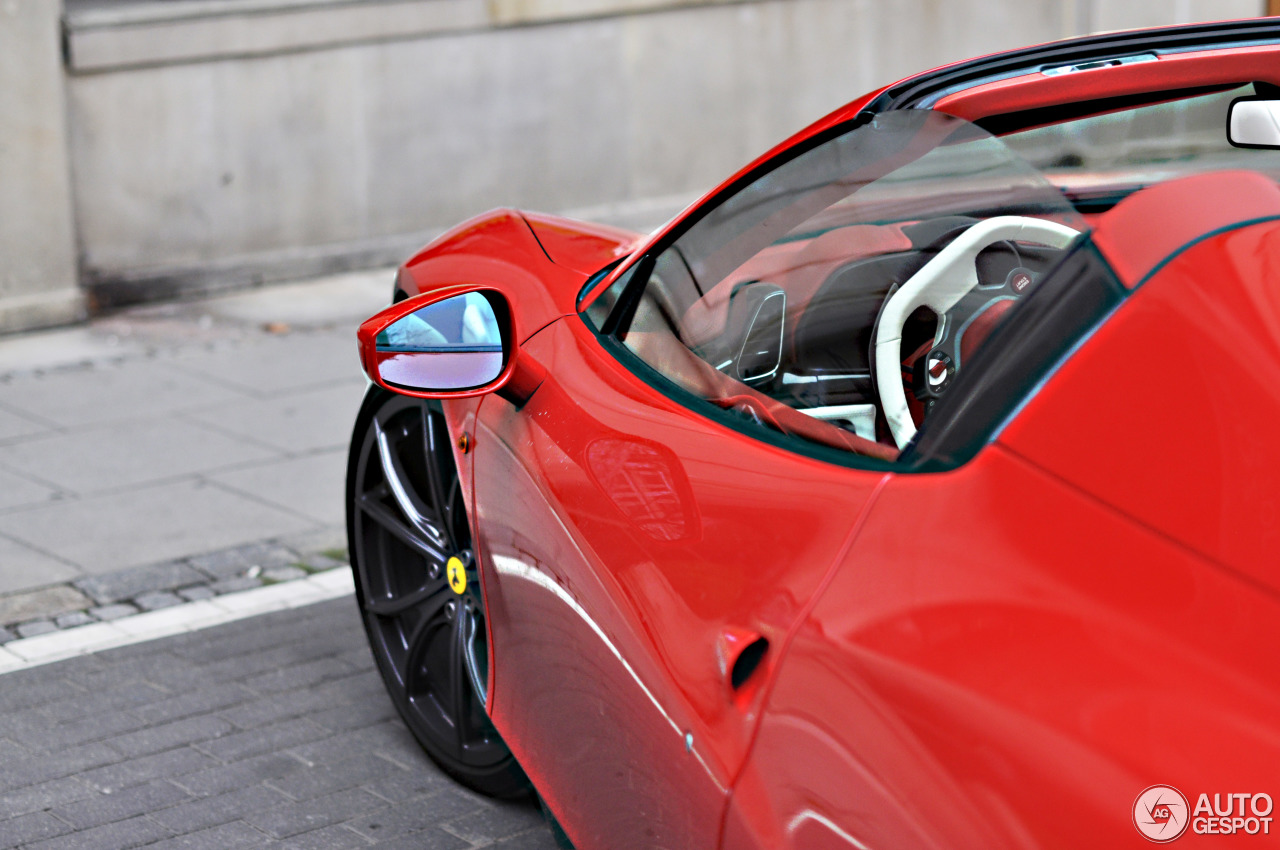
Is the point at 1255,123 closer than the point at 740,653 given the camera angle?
No

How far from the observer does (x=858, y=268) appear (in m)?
2.55

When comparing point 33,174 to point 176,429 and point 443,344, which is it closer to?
point 176,429

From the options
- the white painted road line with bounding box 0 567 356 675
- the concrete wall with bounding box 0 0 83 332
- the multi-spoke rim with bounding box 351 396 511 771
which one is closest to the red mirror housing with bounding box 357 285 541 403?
the multi-spoke rim with bounding box 351 396 511 771

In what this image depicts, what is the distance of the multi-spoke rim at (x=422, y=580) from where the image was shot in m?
3.34

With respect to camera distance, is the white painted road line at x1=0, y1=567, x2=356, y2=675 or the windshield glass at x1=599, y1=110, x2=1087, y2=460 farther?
the white painted road line at x1=0, y1=567, x2=356, y2=675

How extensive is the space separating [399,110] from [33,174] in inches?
90.1

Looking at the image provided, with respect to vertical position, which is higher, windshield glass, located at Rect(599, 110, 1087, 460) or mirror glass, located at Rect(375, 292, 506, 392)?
windshield glass, located at Rect(599, 110, 1087, 460)

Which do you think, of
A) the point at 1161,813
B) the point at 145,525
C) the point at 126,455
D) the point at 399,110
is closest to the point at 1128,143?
the point at 1161,813

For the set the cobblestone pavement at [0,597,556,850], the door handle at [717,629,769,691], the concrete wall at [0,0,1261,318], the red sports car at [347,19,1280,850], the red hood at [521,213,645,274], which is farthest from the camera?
the concrete wall at [0,0,1261,318]

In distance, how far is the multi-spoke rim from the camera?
334 cm

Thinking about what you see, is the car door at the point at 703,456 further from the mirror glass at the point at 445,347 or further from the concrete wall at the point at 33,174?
the concrete wall at the point at 33,174

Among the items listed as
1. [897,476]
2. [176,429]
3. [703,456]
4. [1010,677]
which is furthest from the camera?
[176,429]
